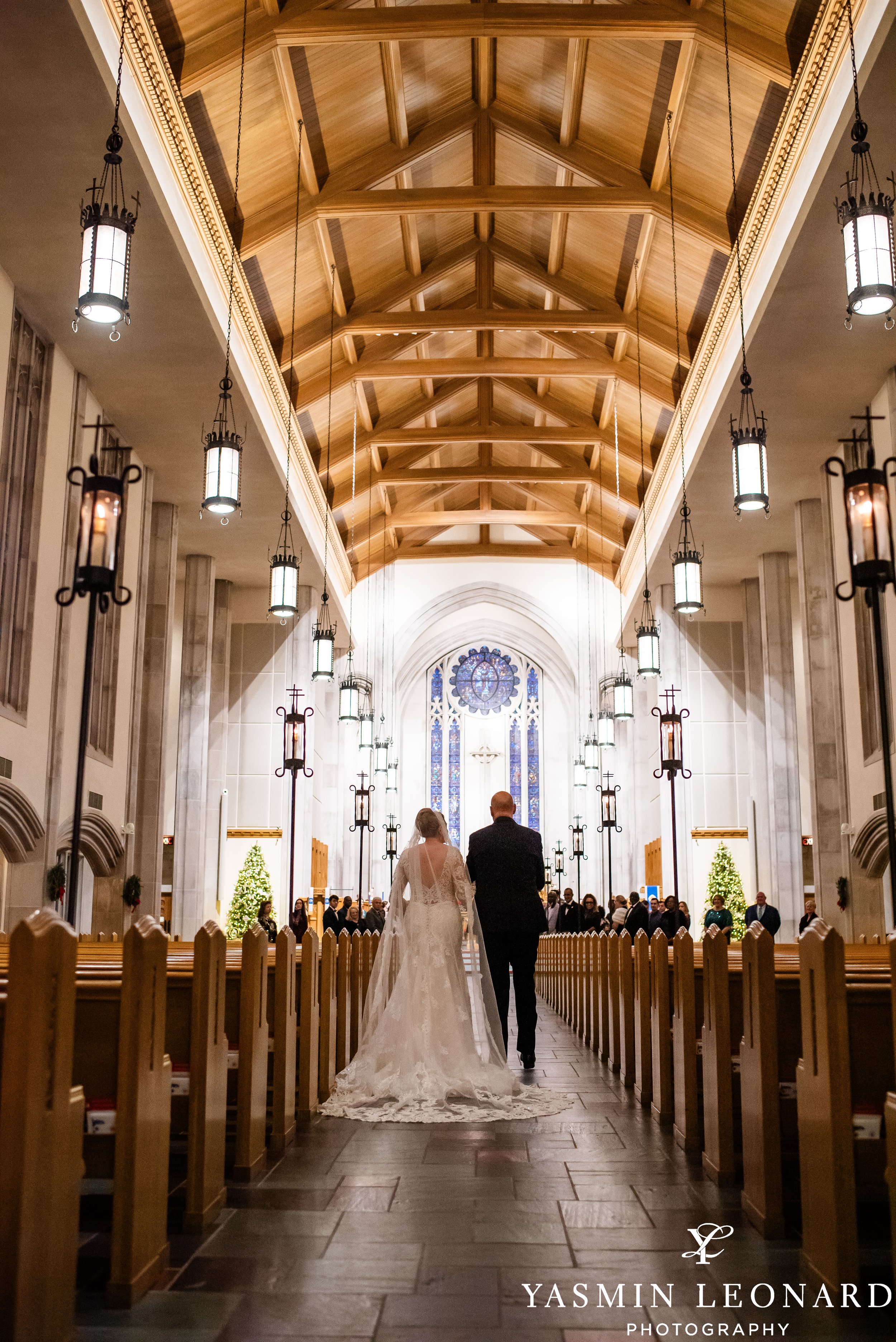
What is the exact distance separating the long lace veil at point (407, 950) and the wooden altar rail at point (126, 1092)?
3.24 feet

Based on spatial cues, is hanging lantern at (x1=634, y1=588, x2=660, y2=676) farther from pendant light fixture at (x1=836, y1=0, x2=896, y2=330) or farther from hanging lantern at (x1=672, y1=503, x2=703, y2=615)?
pendant light fixture at (x1=836, y1=0, x2=896, y2=330)

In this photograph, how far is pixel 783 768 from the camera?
50.6 ft

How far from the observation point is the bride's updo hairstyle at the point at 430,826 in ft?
20.1

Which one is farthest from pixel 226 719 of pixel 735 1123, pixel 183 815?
pixel 735 1123

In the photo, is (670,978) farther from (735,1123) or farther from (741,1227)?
(741,1227)

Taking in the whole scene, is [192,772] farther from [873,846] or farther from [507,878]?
[507,878]

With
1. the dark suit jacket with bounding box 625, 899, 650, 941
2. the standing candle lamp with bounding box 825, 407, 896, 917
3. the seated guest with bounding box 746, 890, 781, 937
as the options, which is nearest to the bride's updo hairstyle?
the standing candle lamp with bounding box 825, 407, 896, 917

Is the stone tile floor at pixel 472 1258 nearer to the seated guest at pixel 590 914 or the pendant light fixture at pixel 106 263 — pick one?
the pendant light fixture at pixel 106 263

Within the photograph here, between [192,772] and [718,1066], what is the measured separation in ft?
42.3

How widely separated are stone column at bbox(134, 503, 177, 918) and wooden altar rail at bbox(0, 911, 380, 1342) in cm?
821

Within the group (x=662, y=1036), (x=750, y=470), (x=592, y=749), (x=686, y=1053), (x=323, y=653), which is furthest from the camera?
(x=592, y=749)

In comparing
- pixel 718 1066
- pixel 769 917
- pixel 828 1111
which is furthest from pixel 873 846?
pixel 828 1111

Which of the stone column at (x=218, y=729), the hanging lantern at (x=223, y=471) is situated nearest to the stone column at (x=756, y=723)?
the stone column at (x=218, y=729)

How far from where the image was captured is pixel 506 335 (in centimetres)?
1723
